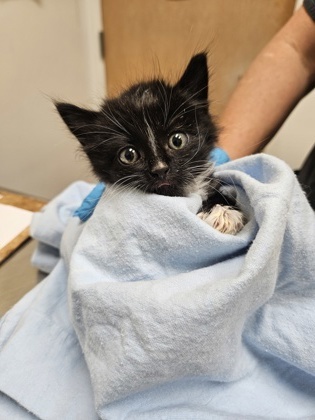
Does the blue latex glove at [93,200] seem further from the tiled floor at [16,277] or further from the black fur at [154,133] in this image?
the tiled floor at [16,277]

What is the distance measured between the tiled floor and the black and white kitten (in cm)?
36

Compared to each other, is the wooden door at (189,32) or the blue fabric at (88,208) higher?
the wooden door at (189,32)

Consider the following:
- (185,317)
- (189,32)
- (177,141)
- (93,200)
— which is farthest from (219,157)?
(189,32)

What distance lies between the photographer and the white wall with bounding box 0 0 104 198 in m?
1.59

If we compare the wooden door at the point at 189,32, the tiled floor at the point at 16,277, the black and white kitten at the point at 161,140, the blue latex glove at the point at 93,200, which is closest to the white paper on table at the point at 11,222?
the tiled floor at the point at 16,277

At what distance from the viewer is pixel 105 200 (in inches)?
26.0

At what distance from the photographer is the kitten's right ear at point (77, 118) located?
70 centimetres

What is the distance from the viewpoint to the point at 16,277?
0.90 meters

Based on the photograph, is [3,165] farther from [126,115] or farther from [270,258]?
[270,258]

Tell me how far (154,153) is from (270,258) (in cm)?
29

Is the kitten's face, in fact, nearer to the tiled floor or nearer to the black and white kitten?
the black and white kitten

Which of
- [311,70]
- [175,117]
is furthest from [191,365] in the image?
[311,70]

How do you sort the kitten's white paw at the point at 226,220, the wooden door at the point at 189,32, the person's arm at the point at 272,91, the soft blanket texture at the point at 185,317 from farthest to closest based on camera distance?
the wooden door at the point at 189,32
the person's arm at the point at 272,91
the kitten's white paw at the point at 226,220
the soft blanket texture at the point at 185,317

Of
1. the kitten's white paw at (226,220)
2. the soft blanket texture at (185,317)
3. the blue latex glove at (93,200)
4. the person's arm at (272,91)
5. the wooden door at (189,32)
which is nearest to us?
the soft blanket texture at (185,317)
